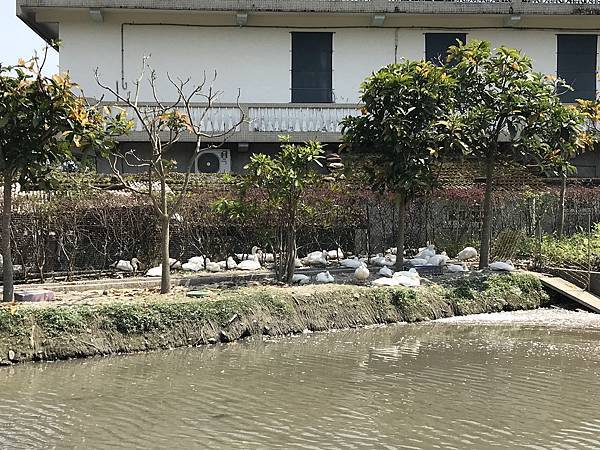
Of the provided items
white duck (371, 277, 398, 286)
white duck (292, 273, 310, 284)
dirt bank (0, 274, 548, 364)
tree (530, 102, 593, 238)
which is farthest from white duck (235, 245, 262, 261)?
tree (530, 102, 593, 238)

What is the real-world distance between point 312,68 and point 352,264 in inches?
302

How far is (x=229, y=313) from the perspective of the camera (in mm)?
11797

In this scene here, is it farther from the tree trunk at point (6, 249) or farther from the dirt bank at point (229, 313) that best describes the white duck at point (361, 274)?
the tree trunk at point (6, 249)

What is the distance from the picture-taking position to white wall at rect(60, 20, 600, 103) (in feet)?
68.9

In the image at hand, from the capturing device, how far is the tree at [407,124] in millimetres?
15086

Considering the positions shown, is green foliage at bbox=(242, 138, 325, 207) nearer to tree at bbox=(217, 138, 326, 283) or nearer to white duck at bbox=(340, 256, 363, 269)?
tree at bbox=(217, 138, 326, 283)

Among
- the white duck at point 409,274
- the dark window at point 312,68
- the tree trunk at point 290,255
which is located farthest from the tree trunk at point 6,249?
the dark window at point 312,68

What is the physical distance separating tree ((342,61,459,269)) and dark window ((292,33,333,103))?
6085 mm

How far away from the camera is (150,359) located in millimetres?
10523

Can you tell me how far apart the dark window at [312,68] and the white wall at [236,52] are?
0.67ft

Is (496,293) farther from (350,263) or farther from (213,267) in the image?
(213,267)

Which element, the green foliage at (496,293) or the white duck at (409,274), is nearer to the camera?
the green foliage at (496,293)

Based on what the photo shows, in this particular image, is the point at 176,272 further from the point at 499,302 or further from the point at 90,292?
the point at 499,302

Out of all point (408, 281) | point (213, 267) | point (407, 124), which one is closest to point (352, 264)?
point (408, 281)
